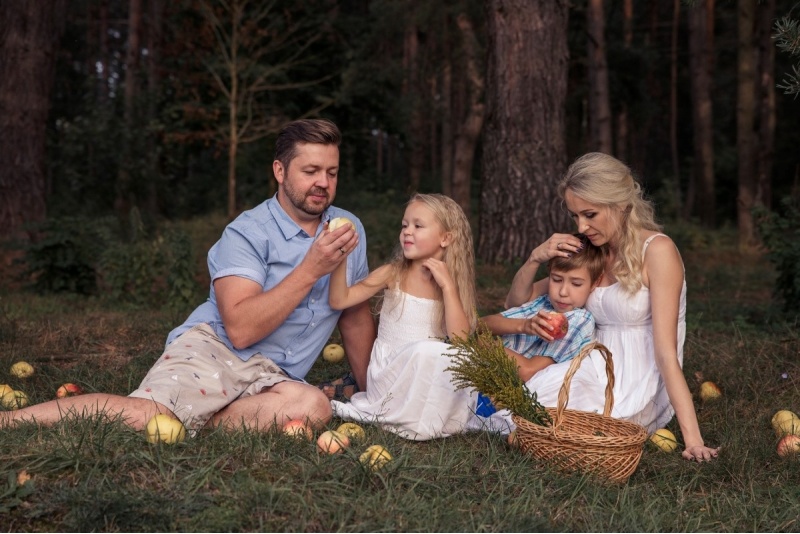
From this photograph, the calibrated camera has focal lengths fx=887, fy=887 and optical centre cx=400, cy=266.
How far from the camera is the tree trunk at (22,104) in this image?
10.8 meters

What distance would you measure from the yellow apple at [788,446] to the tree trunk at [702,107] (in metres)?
14.9

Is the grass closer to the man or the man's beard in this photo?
the man

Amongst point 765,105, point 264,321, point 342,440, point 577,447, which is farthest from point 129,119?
point 577,447

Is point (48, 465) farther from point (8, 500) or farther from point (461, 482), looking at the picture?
point (461, 482)

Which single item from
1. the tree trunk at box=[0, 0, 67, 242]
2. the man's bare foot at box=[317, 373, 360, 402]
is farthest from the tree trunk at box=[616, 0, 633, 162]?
the man's bare foot at box=[317, 373, 360, 402]

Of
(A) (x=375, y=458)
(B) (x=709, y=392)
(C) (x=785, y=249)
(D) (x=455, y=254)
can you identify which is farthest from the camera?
(C) (x=785, y=249)

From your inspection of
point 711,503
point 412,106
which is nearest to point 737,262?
point 412,106

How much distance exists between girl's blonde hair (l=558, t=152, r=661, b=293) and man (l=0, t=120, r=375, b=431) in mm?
1157

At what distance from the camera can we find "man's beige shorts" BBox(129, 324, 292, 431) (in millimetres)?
3887

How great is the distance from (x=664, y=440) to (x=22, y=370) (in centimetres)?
353

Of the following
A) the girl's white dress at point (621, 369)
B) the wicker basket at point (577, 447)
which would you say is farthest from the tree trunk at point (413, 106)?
the wicker basket at point (577, 447)

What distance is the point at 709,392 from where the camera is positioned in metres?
5.01

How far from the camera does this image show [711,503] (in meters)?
3.42

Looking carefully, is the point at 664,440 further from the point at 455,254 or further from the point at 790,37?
the point at 790,37
